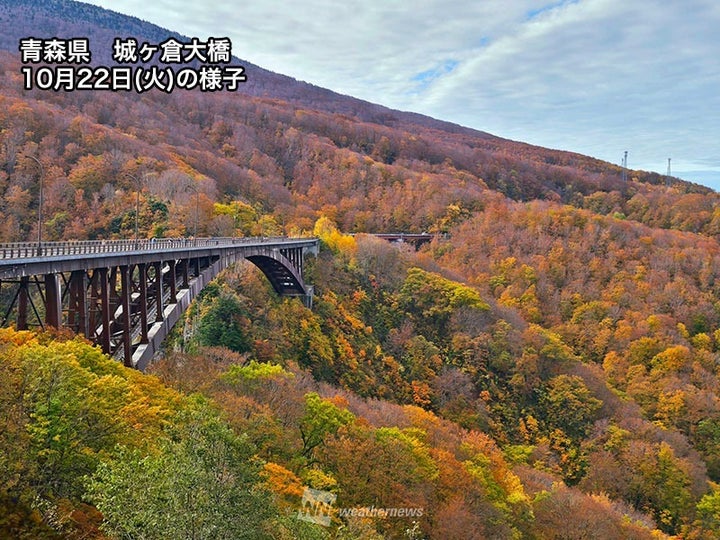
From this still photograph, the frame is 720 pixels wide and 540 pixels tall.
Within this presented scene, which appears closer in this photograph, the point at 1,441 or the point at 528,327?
the point at 1,441

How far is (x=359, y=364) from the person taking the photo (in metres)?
61.0

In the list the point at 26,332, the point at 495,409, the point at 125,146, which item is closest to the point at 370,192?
the point at 125,146

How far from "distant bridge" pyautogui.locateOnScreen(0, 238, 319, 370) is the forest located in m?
2.19

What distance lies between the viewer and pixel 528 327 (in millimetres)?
75188

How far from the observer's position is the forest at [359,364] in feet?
56.3

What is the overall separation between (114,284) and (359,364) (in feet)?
111

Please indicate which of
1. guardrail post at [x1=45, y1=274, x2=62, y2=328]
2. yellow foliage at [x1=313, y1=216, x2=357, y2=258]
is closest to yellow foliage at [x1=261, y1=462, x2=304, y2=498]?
guardrail post at [x1=45, y1=274, x2=62, y2=328]

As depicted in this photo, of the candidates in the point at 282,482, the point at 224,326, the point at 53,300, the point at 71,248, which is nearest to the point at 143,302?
the point at 71,248

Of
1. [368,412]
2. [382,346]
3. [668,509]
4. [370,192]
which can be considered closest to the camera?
[368,412]

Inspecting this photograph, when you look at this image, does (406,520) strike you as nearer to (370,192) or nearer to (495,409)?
(495,409)

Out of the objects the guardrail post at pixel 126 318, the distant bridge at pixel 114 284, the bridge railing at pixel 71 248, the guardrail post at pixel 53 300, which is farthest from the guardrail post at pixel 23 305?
the guardrail post at pixel 126 318

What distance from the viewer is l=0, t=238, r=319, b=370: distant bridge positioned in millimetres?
23750

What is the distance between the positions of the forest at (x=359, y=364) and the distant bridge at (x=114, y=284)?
2.19m

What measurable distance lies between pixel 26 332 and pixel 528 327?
6312cm
